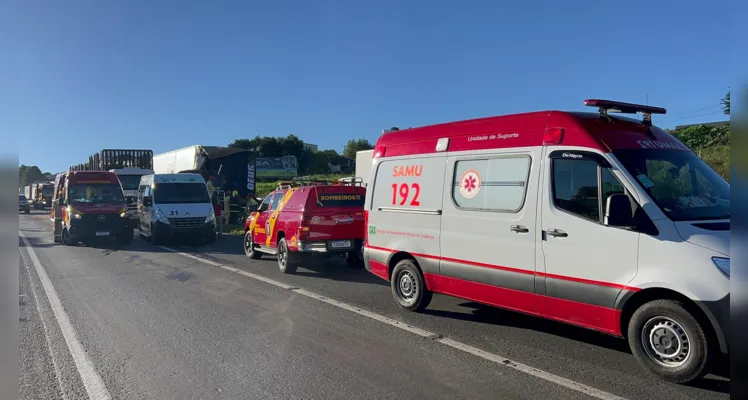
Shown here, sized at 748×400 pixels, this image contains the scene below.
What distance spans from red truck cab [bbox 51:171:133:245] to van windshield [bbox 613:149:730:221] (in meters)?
16.8

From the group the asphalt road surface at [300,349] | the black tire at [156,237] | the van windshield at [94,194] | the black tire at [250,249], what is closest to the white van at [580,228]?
the asphalt road surface at [300,349]

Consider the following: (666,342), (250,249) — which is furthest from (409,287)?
(250,249)

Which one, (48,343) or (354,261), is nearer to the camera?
(48,343)

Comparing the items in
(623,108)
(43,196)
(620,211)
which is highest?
(623,108)

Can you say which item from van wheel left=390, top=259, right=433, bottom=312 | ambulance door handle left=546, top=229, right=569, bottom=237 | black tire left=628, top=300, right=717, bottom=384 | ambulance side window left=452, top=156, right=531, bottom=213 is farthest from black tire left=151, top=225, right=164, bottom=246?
black tire left=628, top=300, right=717, bottom=384

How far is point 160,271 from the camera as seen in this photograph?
11656 millimetres

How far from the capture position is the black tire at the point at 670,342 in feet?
14.2

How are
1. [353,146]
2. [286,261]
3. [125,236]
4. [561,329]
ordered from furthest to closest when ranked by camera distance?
[353,146], [125,236], [286,261], [561,329]

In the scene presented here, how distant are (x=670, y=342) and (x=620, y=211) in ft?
4.02

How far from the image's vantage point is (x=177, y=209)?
55.7 ft

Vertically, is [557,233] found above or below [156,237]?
above

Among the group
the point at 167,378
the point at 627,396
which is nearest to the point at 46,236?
the point at 167,378

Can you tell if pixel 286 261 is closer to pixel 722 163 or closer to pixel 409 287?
pixel 409 287

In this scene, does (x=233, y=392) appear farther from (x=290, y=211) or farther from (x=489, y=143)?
(x=290, y=211)
